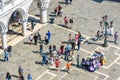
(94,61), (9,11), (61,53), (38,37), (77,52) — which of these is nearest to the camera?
(94,61)

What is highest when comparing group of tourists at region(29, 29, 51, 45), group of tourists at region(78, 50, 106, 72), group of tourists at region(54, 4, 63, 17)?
group of tourists at region(54, 4, 63, 17)

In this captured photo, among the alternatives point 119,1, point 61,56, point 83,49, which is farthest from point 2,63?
point 119,1

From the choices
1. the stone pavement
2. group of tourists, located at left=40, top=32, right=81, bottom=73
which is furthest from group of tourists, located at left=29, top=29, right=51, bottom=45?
group of tourists, located at left=40, top=32, right=81, bottom=73

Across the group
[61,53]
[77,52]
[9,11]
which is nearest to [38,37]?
[61,53]

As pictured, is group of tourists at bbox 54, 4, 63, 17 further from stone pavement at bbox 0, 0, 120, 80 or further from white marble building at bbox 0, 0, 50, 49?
white marble building at bbox 0, 0, 50, 49

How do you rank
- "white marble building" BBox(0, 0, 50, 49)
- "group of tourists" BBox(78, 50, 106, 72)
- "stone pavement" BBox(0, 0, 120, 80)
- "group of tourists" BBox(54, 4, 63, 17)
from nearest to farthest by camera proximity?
"stone pavement" BBox(0, 0, 120, 80) < "group of tourists" BBox(78, 50, 106, 72) < "white marble building" BBox(0, 0, 50, 49) < "group of tourists" BBox(54, 4, 63, 17)

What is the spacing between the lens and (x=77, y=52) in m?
46.8

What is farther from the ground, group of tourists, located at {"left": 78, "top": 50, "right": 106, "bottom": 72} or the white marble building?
the white marble building

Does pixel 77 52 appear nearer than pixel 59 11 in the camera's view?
Yes

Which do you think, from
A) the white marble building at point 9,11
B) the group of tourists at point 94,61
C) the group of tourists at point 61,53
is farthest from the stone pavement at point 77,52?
the white marble building at point 9,11

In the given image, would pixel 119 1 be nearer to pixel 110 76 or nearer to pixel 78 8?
pixel 78 8

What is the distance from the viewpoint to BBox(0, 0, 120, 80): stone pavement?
43.1 meters

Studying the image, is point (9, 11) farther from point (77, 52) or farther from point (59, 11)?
point (59, 11)

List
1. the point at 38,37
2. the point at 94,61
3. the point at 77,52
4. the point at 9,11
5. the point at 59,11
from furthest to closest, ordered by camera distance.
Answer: the point at 59,11 < the point at 38,37 < the point at 77,52 < the point at 9,11 < the point at 94,61
